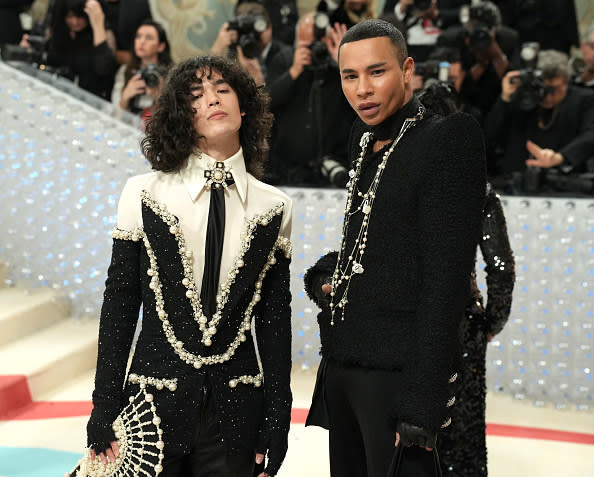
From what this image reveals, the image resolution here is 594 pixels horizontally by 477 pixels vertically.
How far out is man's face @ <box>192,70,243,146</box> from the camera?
2062mm

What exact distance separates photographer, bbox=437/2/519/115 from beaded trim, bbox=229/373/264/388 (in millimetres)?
3212

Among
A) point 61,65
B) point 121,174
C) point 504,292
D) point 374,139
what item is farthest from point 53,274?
point 374,139

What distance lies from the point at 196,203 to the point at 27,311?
3.08 meters

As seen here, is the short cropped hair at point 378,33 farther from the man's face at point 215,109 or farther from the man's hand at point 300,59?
the man's hand at point 300,59

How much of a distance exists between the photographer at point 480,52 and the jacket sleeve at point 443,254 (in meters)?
3.22

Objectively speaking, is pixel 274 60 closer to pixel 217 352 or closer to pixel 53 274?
pixel 53 274

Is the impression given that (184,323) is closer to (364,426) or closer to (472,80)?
(364,426)

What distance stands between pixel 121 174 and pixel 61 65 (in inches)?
45.3

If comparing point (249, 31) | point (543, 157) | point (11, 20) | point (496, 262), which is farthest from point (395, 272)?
point (11, 20)

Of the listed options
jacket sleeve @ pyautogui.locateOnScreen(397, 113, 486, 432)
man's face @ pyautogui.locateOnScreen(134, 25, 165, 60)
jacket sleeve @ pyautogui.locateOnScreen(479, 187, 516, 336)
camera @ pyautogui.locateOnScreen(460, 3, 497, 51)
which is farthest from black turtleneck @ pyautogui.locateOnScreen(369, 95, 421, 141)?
man's face @ pyautogui.locateOnScreen(134, 25, 165, 60)

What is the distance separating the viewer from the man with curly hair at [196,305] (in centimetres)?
199

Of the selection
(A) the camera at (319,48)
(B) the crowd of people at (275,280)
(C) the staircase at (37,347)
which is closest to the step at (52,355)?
(C) the staircase at (37,347)

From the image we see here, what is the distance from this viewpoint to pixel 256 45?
5.15 meters

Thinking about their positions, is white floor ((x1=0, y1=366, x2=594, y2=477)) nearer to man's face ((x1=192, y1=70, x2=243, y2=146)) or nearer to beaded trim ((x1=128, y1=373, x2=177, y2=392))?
beaded trim ((x1=128, y1=373, x2=177, y2=392))
